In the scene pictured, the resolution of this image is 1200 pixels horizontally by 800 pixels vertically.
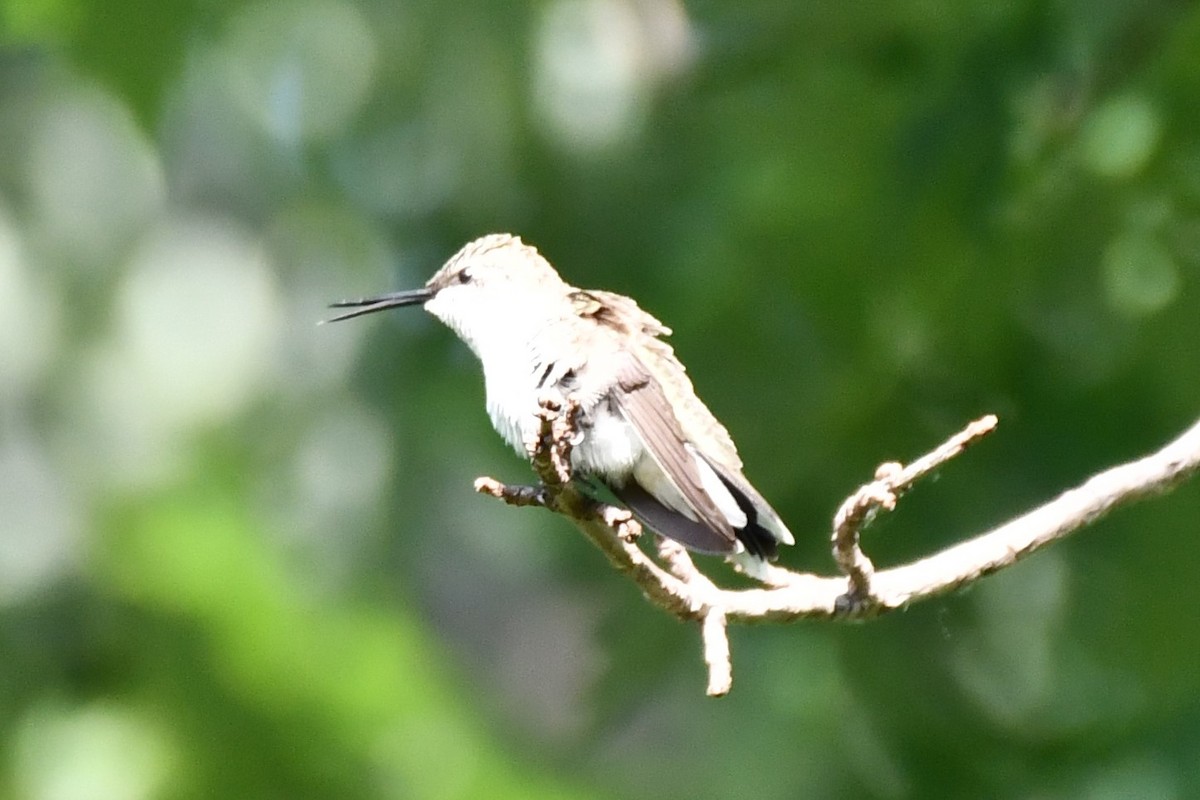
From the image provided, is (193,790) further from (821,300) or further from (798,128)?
(798,128)

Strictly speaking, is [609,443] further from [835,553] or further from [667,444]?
[835,553]

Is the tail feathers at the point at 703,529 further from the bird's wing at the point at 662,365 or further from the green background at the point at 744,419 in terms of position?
the green background at the point at 744,419

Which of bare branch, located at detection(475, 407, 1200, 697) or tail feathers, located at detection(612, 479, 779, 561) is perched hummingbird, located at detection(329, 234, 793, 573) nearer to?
tail feathers, located at detection(612, 479, 779, 561)

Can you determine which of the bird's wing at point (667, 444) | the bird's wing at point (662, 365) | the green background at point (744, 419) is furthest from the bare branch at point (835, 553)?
the green background at point (744, 419)

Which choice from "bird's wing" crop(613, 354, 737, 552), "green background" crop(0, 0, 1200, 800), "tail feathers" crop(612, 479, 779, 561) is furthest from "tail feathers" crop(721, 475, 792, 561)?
"green background" crop(0, 0, 1200, 800)

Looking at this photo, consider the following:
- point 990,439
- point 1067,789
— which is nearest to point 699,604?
point 1067,789

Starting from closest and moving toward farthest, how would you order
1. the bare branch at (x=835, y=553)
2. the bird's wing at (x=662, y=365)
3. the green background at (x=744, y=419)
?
the bare branch at (x=835, y=553), the bird's wing at (x=662, y=365), the green background at (x=744, y=419)

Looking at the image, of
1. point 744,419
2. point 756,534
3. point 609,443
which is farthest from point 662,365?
point 744,419
